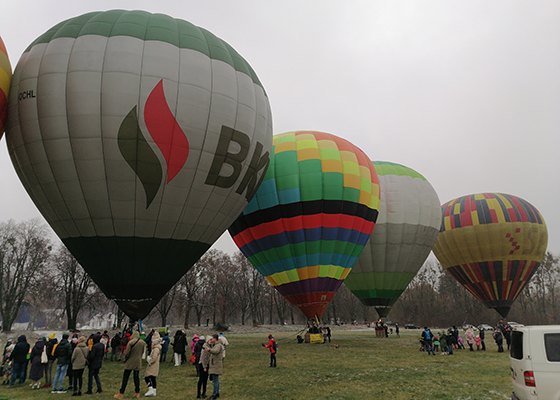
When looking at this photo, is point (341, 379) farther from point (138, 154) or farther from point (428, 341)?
point (138, 154)

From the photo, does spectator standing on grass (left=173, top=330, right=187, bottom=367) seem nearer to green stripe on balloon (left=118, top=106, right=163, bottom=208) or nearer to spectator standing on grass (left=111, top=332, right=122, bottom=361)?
spectator standing on grass (left=111, top=332, right=122, bottom=361)

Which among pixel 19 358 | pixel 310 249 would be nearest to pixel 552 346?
pixel 19 358

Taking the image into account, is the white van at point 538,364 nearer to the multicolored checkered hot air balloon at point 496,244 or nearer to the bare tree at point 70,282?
the multicolored checkered hot air balloon at point 496,244

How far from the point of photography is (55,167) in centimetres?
1273

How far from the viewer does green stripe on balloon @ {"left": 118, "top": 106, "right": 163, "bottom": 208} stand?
12570mm

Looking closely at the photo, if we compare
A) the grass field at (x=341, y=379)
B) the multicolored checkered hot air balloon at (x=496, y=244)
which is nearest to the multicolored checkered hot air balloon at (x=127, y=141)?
the grass field at (x=341, y=379)

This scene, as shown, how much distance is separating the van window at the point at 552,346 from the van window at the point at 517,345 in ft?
1.28

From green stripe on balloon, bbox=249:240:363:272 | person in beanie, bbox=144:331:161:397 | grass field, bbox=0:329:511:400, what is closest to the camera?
person in beanie, bbox=144:331:161:397

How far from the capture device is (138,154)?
12703 millimetres

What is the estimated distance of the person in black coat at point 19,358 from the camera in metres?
10.9

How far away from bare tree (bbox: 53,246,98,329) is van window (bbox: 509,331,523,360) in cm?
3970

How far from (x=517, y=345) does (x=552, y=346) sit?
63 centimetres

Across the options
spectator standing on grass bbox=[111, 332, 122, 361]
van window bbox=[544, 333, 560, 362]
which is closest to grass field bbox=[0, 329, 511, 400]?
spectator standing on grass bbox=[111, 332, 122, 361]

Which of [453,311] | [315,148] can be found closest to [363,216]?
[315,148]
